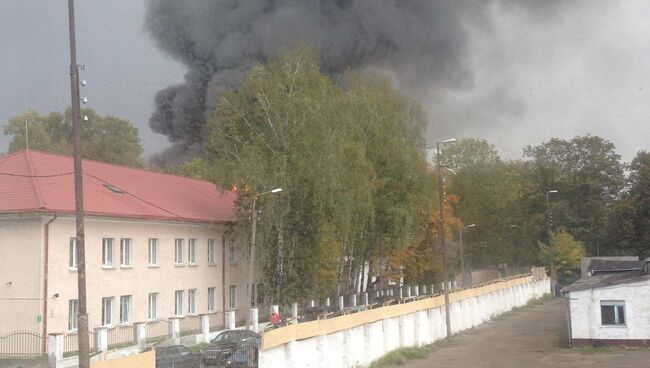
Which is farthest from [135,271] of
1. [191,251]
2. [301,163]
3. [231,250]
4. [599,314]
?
[599,314]

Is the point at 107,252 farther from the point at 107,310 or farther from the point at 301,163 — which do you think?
the point at 301,163

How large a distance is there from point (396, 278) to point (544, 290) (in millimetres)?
23527

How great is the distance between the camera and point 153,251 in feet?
103

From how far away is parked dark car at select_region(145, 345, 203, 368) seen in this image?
15157 millimetres

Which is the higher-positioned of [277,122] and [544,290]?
[277,122]

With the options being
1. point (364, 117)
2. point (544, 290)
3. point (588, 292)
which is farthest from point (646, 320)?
point (544, 290)

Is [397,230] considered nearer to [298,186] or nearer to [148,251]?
[298,186]

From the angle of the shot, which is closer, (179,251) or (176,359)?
(176,359)

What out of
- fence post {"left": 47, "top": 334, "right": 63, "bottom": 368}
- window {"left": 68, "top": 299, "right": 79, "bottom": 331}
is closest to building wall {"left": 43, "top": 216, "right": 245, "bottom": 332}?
window {"left": 68, "top": 299, "right": 79, "bottom": 331}

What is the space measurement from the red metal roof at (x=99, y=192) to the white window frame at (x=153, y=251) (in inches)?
47.2

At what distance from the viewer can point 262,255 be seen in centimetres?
3416

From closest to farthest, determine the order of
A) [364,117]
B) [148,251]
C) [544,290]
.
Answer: [148,251] < [364,117] < [544,290]

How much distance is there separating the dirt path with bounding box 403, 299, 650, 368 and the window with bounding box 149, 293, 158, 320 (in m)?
11.7

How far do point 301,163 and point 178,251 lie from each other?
22.8 ft
